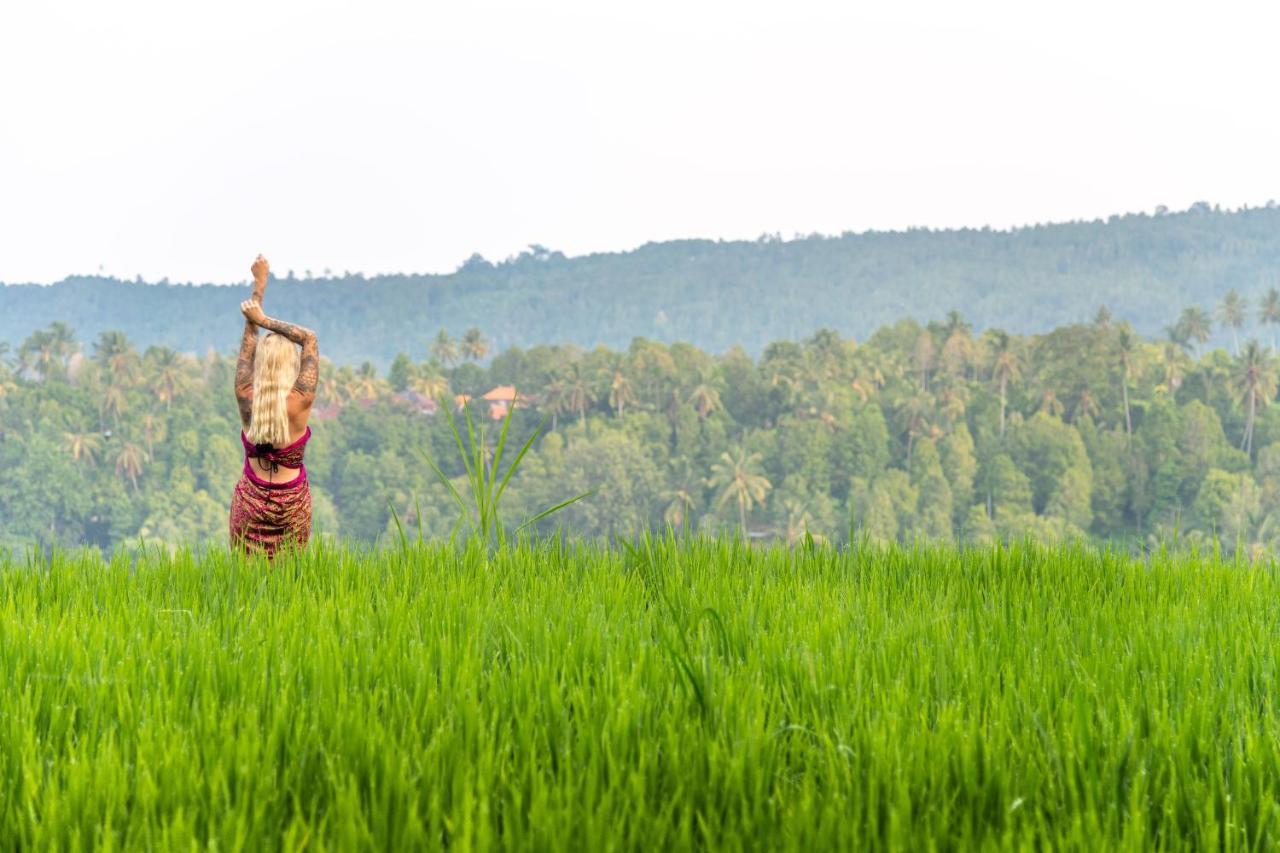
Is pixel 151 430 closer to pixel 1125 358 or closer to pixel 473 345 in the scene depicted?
pixel 473 345

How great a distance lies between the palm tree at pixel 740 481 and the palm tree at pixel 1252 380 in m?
51.8

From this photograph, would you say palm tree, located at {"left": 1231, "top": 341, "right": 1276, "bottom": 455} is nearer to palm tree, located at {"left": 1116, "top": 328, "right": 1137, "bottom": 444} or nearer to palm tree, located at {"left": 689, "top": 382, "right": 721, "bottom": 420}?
palm tree, located at {"left": 1116, "top": 328, "right": 1137, "bottom": 444}

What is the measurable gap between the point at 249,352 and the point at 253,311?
0.87ft

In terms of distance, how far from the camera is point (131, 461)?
13538 cm

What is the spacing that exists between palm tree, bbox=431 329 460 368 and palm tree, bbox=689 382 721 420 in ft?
156

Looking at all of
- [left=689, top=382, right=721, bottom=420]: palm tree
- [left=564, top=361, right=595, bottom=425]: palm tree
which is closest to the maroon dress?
[left=564, top=361, right=595, bottom=425]: palm tree

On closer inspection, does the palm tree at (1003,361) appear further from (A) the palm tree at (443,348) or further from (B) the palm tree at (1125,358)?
(A) the palm tree at (443,348)

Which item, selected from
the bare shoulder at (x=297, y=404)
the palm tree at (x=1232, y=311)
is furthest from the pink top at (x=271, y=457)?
the palm tree at (x=1232, y=311)

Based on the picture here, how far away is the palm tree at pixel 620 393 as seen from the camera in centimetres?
14075

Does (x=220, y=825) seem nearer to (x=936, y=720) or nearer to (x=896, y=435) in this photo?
(x=936, y=720)

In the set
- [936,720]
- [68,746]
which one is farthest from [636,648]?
[68,746]

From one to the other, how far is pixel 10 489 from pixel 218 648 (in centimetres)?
14613

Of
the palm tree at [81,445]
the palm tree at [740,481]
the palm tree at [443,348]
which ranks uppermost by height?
the palm tree at [443,348]

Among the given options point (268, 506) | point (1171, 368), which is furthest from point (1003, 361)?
point (268, 506)
